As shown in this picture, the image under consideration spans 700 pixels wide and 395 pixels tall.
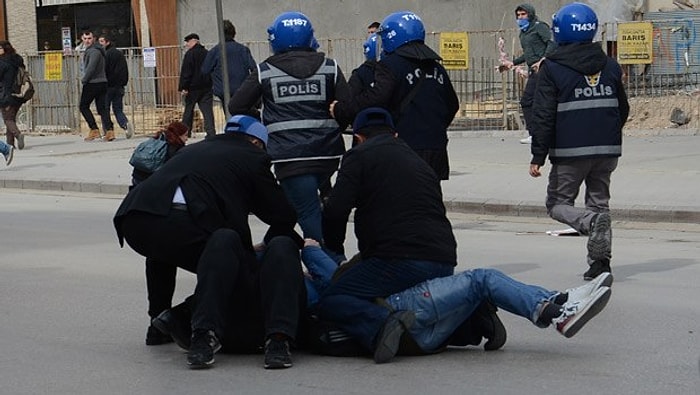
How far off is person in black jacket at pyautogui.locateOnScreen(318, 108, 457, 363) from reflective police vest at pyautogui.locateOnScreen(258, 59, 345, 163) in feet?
5.75

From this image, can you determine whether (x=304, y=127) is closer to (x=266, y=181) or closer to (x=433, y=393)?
(x=266, y=181)

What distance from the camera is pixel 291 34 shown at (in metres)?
9.15

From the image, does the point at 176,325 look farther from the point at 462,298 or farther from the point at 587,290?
the point at 587,290

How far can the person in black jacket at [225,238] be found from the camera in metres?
6.93

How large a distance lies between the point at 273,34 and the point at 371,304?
268cm

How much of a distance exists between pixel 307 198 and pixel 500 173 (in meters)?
8.06

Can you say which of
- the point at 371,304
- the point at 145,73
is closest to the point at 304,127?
the point at 371,304

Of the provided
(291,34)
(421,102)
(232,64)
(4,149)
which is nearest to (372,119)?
(421,102)

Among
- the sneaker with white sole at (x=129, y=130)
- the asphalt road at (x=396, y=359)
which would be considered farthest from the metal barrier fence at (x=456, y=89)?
the asphalt road at (x=396, y=359)

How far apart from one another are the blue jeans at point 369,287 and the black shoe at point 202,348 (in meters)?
0.63

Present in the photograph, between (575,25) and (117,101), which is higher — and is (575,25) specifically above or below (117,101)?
above

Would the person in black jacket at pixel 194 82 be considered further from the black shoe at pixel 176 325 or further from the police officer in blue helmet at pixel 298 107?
the black shoe at pixel 176 325

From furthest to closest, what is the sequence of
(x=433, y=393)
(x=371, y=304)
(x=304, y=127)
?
(x=304, y=127), (x=371, y=304), (x=433, y=393)

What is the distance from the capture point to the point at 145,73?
2678 centimetres
